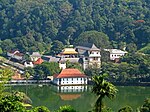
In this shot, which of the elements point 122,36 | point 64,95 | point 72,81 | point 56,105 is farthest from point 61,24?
point 56,105

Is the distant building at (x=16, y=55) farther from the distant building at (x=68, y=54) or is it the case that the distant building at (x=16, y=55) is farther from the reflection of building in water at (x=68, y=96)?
the reflection of building in water at (x=68, y=96)

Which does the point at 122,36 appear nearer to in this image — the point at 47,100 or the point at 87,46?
the point at 87,46

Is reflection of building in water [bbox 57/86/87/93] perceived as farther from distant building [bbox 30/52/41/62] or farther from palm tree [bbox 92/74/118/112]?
palm tree [bbox 92/74/118/112]

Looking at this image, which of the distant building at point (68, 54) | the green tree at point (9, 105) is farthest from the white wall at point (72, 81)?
the green tree at point (9, 105)

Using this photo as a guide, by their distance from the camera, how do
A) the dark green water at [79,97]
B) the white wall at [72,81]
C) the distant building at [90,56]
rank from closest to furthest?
the dark green water at [79,97]
the white wall at [72,81]
the distant building at [90,56]

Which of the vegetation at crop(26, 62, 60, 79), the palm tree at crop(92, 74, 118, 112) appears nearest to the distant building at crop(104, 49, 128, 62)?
the vegetation at crop(26, 62, 60, 79)

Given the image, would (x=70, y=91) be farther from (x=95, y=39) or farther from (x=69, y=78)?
(x=95, y=39)
